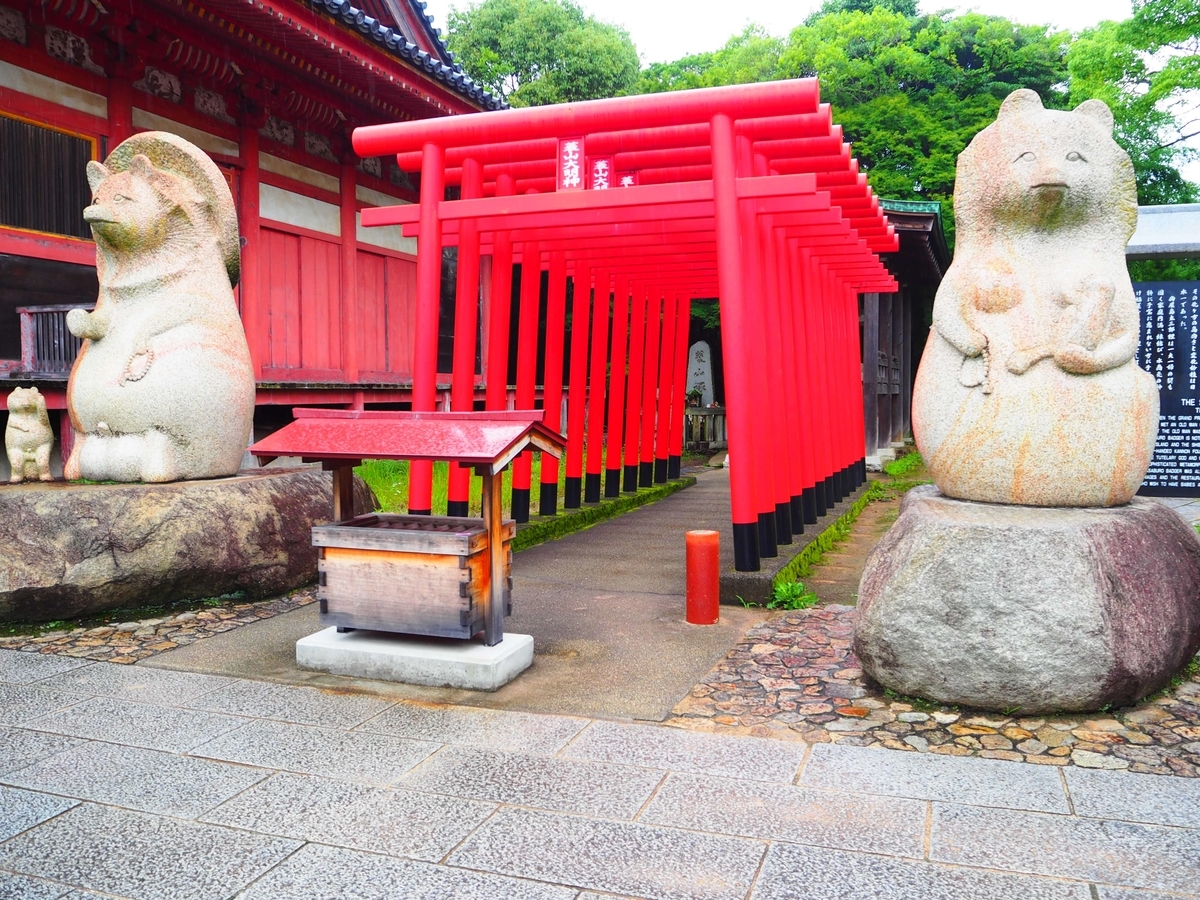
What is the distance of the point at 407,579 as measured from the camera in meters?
4.73

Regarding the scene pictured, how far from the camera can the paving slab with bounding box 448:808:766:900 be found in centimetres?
272

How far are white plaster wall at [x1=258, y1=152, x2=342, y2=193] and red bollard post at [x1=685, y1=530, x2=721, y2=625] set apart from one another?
25.7ft

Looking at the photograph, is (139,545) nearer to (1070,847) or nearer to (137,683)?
(137,683)

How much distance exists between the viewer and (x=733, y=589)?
6.35 metres

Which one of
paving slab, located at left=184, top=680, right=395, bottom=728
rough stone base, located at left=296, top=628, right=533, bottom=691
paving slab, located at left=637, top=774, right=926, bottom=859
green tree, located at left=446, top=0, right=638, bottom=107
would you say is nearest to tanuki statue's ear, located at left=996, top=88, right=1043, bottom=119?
paving slab, located at left=637, top=774, right=926, bottom=859

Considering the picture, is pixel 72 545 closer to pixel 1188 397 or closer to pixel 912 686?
pixel 912 686

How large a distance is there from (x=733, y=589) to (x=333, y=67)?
6.98m

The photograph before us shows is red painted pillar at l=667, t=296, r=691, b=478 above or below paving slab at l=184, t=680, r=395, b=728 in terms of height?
Result: above

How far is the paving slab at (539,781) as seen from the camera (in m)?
3.25

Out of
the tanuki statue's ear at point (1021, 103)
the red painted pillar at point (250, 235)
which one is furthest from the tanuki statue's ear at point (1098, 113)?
the red painted pillar at point (250, 235)

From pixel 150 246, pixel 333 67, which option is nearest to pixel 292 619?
pixel 150 246

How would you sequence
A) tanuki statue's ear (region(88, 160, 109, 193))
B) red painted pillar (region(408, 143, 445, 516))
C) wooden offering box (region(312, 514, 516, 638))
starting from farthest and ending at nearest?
red painted pillar (region(408, 143, 445, 516))
tanuki statue's ear (region(88, 160, 109, 193))
wooden offering box (region(312, 514, 516, 638))

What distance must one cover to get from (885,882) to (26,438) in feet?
20.2

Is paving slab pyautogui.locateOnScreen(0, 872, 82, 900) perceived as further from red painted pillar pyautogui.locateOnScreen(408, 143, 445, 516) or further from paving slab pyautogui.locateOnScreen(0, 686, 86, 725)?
red painted pillar pyautogui.locateOnScreen(408, 143, 445, 516)
